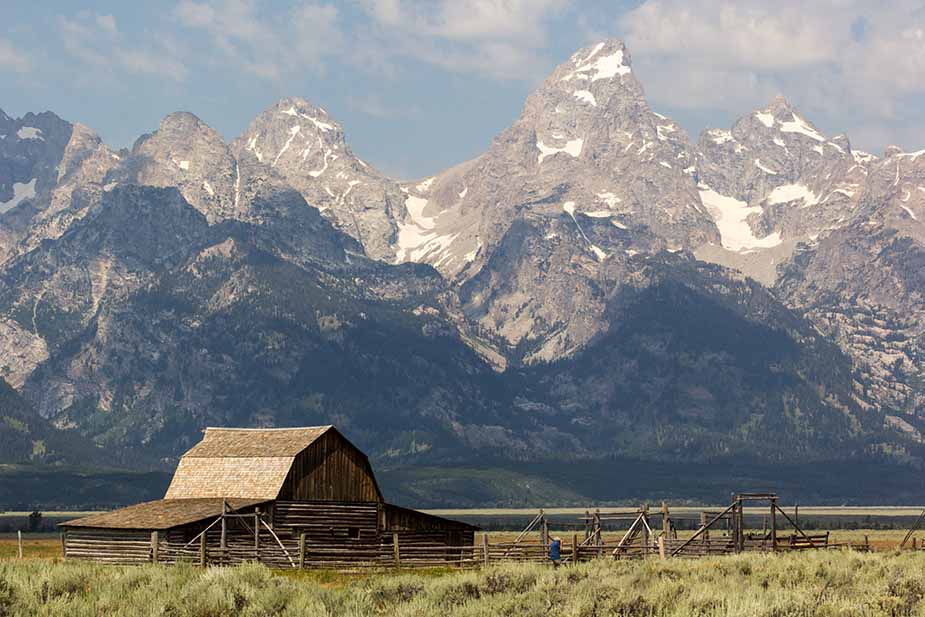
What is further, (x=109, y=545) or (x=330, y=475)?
(x=330, y=475)

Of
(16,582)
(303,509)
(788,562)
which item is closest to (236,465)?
(303,509)

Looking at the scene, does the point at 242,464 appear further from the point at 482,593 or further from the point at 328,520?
the point at 482,593

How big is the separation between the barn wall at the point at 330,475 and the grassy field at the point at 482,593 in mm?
33649

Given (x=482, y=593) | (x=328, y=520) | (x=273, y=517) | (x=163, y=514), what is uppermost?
(x=163, y=514)

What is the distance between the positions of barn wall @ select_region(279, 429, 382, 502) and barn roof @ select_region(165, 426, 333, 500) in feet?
2.26

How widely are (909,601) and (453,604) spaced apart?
13.0m

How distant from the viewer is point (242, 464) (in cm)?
8538

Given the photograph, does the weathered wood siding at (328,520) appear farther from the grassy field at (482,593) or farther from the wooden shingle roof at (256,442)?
the grassy field at (482,593)

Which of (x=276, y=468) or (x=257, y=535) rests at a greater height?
(x=276, y=468)

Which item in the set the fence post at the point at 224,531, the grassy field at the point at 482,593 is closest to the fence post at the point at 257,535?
the fence post at the point at 224,531

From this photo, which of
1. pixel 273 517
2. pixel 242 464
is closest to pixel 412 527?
pixel 273 517

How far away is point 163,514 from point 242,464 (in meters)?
7.38

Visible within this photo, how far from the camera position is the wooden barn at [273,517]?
73250 millimetres

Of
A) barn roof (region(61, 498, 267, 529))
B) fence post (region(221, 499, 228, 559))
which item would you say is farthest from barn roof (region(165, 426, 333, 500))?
fence post (region(221, 499, 228, 559))
